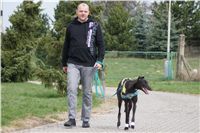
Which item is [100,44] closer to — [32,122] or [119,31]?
[32,122]

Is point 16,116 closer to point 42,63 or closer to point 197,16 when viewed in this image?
point 42,63

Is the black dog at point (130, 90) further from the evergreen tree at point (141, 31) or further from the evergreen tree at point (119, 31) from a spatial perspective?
the evergreen tree at point (141, 31)

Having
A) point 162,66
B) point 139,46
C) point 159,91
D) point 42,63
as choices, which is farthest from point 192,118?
point 139,46

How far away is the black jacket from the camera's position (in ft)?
30.5

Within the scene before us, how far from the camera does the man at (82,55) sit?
9.27 meters

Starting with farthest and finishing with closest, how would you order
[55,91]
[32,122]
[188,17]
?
1. [188,17]
2. [55,91]
3. [32,122]

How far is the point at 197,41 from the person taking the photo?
61625mm

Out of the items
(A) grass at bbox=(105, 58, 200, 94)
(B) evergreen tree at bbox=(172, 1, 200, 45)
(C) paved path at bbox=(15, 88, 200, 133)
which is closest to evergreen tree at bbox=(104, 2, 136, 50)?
(B) evergreen tree at bbox=(172, 1, 200, 45)

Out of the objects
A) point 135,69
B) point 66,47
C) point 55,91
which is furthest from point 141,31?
point 66,47

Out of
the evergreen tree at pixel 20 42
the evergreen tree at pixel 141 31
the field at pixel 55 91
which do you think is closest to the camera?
the field at pixel 55 91

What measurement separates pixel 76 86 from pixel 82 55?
0.54 meters

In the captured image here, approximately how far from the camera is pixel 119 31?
59375 mm

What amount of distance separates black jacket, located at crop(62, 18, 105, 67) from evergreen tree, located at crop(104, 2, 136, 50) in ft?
154

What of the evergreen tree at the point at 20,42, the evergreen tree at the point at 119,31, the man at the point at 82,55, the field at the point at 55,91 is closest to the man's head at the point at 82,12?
the man at the point at 82,55
